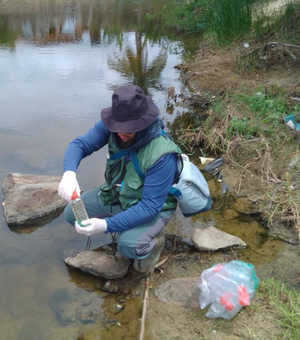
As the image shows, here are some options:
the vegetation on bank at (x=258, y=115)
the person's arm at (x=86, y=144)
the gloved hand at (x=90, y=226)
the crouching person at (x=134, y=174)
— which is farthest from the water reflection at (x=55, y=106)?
the vegetation on bank at (x=258, y=115)

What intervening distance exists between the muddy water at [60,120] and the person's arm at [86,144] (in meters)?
0.85

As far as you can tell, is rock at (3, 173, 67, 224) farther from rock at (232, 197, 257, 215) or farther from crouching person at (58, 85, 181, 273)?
rock at (232, 197, 257, 215)

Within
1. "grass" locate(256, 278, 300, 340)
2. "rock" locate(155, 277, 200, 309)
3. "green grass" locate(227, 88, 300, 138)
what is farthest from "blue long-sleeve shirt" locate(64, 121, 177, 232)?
"green grass" locate(227, 88, 300, 138)

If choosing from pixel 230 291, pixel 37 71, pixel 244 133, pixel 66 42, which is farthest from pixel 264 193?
→ pixel 66 42

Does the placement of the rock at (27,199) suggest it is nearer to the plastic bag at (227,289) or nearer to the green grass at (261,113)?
the plastic bag at (227,289)

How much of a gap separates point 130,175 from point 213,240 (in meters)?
1.03

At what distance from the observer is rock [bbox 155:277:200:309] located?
2.62 metres

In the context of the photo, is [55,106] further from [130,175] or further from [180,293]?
[180,293]

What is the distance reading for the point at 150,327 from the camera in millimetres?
2471

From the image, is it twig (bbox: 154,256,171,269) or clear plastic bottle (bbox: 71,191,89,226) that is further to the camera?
twig (bbox: 154,256,171,269)

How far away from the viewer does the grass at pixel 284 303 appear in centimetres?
226

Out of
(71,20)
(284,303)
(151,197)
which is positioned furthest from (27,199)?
(71,20)

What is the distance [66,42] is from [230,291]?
8.87m

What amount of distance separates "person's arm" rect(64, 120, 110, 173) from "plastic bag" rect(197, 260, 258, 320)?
130 centimetres
